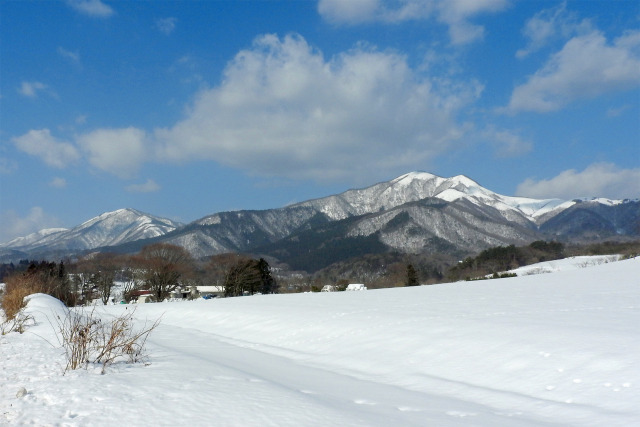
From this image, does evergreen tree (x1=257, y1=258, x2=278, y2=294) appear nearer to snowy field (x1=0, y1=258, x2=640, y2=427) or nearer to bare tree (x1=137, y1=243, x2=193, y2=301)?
bare tree (x1=137, y1=243, x2=193, y2=301)

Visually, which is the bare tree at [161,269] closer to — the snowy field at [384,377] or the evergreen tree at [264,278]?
the evergreen tree at [264,278]

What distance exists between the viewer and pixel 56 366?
7379mm

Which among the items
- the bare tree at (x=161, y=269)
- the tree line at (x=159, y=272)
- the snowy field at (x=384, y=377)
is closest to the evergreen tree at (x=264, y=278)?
the tree line at (x=159, y=272)

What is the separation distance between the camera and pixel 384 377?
8.01 m

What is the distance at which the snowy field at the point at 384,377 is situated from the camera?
499 cm

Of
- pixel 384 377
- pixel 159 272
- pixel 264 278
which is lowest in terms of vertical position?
pixel 384 377

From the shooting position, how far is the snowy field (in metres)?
4.99

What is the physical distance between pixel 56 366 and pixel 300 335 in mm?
7021

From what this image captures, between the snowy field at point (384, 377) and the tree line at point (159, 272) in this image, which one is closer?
the snowy field at point (384, 377)

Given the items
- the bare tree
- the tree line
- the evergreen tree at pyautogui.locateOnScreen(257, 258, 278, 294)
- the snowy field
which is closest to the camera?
the snowy field

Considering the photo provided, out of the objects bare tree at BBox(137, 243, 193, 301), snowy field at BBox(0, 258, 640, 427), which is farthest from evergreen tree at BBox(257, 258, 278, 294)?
snowy field at BBox(0, 258, 640, 427)

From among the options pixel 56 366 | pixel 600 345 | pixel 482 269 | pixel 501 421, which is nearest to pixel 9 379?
pixel 56 366

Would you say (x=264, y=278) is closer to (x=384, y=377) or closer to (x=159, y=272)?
(x=159, y=272)

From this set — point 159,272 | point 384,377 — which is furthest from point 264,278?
point 384,377
